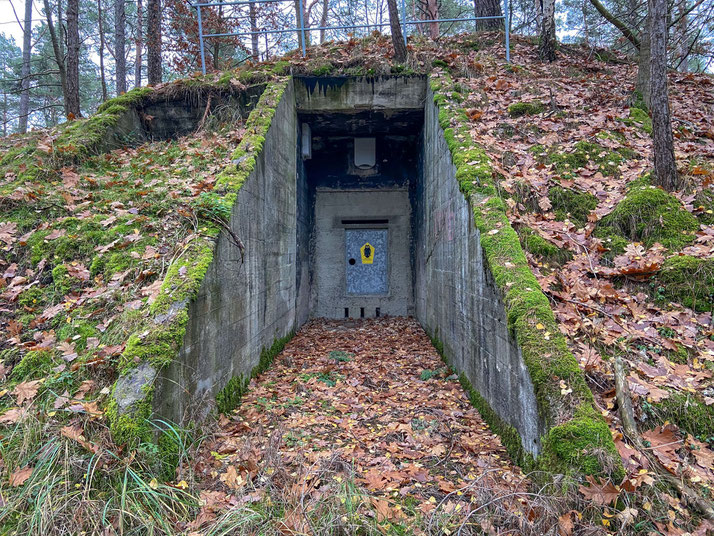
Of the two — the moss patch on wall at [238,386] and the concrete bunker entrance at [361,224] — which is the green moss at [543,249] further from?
the concrete bunker entrance at [361,224]

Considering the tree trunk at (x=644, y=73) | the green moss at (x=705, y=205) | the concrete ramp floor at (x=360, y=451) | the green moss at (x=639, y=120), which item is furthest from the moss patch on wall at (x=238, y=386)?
the tree trunk at (x=644, y=73)

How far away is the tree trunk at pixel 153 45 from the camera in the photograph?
1068cm

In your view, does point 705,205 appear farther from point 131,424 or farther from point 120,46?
point 120,46

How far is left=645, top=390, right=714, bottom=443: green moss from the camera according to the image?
112 inches

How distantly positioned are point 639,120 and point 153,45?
11009mm

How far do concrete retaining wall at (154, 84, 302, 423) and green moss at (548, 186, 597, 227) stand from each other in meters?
3.83

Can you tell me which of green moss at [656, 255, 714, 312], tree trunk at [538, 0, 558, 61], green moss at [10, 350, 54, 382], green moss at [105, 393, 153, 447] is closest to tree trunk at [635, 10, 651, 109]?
tree trunk at [538, 0, 558, 61]

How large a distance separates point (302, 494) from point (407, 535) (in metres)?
0.71

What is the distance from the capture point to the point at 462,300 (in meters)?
5.18

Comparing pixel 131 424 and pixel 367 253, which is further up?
pixel 367 253

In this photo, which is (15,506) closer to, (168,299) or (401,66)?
(168,299)

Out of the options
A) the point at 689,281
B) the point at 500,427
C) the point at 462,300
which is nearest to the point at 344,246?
the point at 462,300

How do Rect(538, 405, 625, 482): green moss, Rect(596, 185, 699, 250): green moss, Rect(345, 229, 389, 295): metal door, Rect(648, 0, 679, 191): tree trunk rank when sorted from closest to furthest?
Rect(538, 405, 625, 482): green moss → Rect(596, 185, 699, 250): green moss → Rect(648, 0, 679, 191): tree trunk → Rect(345, 229, 389, 295): metal door

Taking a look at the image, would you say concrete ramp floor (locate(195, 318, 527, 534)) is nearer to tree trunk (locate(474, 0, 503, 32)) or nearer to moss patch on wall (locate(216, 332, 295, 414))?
moss patch on wall (locate(216, 332, 295, 414))
